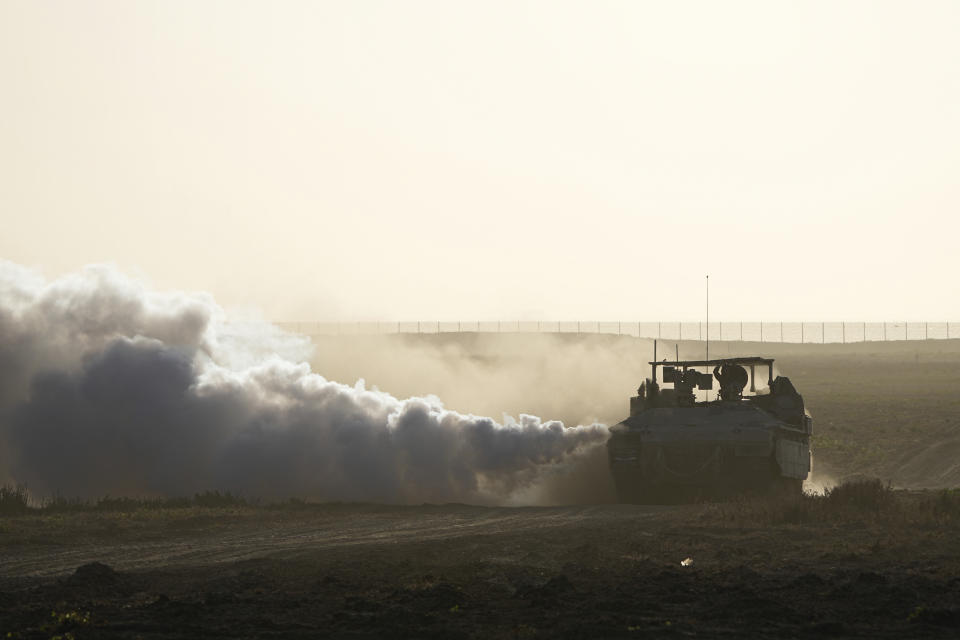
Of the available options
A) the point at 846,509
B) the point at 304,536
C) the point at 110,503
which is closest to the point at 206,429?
the point at 110,503

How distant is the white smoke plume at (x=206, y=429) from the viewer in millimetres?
39156

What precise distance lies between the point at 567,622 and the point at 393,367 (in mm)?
73886

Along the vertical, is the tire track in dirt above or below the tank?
below

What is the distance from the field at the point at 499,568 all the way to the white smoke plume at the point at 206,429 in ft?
6.20

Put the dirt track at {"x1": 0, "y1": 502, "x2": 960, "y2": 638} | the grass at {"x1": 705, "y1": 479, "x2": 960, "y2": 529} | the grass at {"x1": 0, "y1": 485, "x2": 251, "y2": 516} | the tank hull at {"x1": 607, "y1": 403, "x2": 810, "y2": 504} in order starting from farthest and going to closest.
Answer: the grass at {"x1": 0, "y1": 485, "x2": 251, "y2": 516} → the tank hull at {"x1": 607, "y1": 403, "x2": 810, "y2": 504} → the grass at {"x1": 705, "y1": 479, "x2": 960, "y2": 529} → the dirt track at {"x1": 0, "y1": 502, "x2": 960, "y2": 638}

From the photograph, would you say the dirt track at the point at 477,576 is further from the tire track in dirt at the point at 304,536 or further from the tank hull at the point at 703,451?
the tank hull at the point at 703,451

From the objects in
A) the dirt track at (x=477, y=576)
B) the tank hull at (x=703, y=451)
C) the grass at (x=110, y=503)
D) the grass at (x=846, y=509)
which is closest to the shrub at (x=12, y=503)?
Answer: the grass at (x=110, y=503)

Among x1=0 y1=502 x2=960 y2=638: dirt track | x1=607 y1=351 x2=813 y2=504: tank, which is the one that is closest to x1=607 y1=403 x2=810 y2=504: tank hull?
x1=607 y1=351 x2=813 y2=504: tank

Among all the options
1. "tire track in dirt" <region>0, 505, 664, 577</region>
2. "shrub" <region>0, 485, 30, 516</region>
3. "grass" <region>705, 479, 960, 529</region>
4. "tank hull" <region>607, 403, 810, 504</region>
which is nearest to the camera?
"tire track in dirt" <region>0, 505, 664, 577</region>

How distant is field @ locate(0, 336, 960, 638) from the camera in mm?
17984

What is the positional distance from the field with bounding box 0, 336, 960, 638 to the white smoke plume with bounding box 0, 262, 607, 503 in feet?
6.20

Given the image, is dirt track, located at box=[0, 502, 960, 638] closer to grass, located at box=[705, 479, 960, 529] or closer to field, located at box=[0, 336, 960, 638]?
field, located at box=[0, 336, 960, 638]

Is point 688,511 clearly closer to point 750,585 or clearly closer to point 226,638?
point 750,585

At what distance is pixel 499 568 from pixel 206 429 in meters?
18.5
